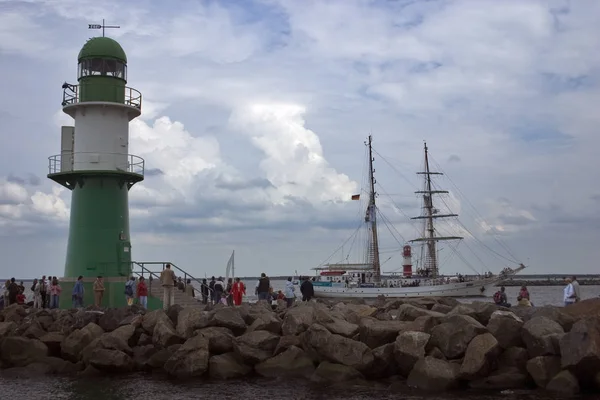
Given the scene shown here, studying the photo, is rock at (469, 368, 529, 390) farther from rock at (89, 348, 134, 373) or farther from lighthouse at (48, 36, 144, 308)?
lighthouse at (48, 36, 144, 308)

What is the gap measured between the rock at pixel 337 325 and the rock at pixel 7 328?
940cm

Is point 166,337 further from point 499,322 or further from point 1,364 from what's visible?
point 499,322

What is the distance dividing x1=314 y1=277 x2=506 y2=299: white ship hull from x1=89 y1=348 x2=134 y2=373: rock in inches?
1872

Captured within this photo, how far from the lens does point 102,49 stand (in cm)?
2506

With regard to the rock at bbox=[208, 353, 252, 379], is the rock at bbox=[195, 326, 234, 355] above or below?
above

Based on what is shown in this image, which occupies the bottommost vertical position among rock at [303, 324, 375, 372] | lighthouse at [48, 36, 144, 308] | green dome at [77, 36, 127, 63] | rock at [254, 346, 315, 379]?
rock at [254, 346, 315, 379]

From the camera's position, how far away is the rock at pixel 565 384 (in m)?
13.8

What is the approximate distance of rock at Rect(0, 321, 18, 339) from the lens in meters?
20.2

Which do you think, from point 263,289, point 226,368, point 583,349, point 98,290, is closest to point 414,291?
point 263,289

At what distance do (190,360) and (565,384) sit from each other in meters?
8.59

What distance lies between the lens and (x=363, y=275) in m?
71.4

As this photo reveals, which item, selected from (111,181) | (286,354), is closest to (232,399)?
(286,354)

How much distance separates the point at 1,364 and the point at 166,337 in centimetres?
486

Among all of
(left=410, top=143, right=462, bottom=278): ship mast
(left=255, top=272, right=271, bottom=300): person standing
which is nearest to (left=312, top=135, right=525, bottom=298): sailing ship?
(left=410, top=143, right=462, bottom=278): ship mast
